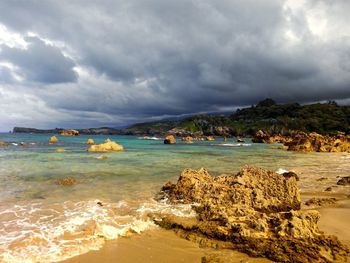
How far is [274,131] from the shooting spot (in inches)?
7357

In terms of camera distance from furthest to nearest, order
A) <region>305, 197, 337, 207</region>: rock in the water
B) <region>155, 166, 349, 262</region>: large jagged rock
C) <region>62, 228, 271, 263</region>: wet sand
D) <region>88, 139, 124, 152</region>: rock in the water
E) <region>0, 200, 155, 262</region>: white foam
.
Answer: <region>88, 139, 124, 152</region>: rock in the water, <region>305, 197, 337, 207</region>: rock in the water, <region>0, 200, 155, 262</region>: white foam, <region>155, 166, 349, 262</region>: large jagged rock, <region>62, 228, 271, 263</region>: wet sand

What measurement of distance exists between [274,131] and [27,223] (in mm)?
192284

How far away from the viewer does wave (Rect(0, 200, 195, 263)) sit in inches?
279

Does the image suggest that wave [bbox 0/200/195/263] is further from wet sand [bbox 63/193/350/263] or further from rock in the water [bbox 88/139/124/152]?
rock in the water [bbox 88/139/124/152]

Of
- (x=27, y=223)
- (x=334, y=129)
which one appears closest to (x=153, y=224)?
(x=27, y=223)

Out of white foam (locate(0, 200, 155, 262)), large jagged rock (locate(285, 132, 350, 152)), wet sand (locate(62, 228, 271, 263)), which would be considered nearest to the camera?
wet sand (locate(62, 228, 271, 263))

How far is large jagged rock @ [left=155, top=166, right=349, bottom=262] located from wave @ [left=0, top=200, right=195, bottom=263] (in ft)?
3.32

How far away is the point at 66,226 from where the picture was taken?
892 cm

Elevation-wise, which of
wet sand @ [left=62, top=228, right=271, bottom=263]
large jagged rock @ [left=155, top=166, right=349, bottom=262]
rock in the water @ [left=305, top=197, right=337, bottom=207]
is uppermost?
large jagged rock @ [left=155, top=166, right=349, bottom=262]

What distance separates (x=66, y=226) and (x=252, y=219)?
5.95 m

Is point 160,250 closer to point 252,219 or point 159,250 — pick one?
point 159,250

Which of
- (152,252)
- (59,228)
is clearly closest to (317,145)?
(152,252)

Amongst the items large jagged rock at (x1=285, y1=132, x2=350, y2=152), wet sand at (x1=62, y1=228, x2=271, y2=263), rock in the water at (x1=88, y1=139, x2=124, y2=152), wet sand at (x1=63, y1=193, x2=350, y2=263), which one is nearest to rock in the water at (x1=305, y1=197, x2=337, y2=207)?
wet sand at (x1=63, y1=193, x2=350, y2=263)

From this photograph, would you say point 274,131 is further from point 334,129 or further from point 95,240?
point 95,240
